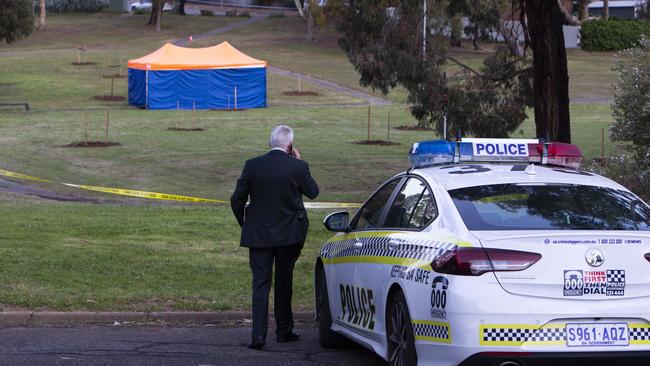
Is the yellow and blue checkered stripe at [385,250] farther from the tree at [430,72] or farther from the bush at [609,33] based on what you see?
the bush at [609,33]

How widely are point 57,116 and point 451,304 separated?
1556 inches

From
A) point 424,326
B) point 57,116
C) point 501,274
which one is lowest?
point 57,116

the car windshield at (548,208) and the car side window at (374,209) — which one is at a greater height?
the car windshield at (548,208)

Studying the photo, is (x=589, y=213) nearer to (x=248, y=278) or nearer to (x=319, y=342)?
(x=319, y=342)

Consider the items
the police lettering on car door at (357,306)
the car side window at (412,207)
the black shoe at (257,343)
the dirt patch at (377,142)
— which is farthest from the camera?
the dirt patch at (377,142)

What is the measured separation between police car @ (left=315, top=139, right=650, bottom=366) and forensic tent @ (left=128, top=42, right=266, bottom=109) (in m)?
40.1

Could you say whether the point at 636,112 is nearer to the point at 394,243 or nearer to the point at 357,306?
the point at 357,306

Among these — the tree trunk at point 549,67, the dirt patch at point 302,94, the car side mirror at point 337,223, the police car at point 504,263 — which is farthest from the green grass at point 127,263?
the dirt patch at point 302,94

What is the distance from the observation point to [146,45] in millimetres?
78312

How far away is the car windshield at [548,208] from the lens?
6.21 meters

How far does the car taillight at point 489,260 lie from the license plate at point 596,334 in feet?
1.35

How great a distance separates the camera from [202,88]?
4778cm

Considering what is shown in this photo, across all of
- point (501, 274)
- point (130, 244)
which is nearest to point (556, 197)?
point (501, 274)

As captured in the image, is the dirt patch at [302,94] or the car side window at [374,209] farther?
the dirt patch at [302,94]
